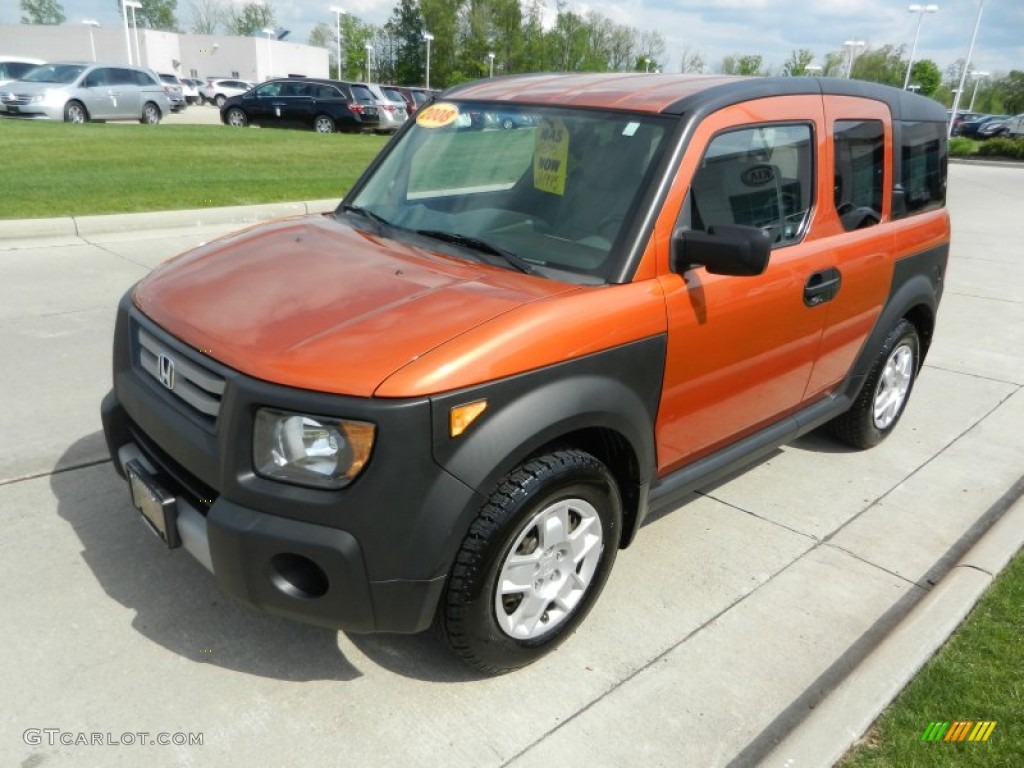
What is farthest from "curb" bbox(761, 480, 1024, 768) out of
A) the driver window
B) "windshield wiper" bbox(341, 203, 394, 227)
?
"windshield wiper" bbox(341, 203, 394, 227)

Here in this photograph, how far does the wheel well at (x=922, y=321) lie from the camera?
445cm

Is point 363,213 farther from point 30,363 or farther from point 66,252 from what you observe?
point 66,252

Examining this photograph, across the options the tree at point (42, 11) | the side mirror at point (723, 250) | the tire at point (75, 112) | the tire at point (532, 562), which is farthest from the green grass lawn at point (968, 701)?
the tree at point (42, 11)

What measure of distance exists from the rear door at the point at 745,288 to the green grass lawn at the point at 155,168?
7.77 meters

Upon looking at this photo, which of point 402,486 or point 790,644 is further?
point 790,644

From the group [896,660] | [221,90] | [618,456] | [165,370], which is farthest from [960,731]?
[221,90]

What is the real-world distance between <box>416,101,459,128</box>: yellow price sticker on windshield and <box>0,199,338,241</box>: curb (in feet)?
15.2

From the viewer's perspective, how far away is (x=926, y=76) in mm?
58312

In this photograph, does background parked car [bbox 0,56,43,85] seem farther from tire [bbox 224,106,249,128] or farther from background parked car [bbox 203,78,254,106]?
background parked car [bbox 203,78,254,106]

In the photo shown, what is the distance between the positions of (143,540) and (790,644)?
2.50 metres

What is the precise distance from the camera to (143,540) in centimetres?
324

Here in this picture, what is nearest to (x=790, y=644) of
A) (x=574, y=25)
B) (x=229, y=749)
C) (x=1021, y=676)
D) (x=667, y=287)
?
(x=1021, y=676)

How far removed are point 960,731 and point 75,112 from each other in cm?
2195

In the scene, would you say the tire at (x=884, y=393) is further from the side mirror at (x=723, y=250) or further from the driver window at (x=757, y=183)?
the side mirror at (x=723, y=250)
